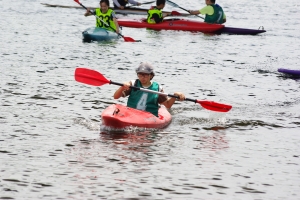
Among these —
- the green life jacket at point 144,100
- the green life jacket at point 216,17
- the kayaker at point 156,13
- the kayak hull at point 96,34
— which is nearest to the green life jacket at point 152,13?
the kayaker at point 156,13

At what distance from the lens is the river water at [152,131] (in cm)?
825

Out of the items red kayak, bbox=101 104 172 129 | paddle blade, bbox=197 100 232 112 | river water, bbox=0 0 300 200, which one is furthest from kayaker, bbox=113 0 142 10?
red kayak, bbox=101 104 172 129

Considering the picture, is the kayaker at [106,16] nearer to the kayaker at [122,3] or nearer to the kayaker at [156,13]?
the kayaker at [156,13]

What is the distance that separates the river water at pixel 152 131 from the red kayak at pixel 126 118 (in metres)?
0.14

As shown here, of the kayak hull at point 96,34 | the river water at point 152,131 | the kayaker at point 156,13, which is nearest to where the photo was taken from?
the river water at point 152,131

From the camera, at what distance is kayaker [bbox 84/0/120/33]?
2042 centimetres

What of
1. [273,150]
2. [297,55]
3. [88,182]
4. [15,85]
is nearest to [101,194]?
[88,182]

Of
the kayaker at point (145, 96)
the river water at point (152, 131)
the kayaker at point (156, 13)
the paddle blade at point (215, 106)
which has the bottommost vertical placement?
the river water at point (152, 131)

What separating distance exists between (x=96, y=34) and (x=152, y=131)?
34.5 feet

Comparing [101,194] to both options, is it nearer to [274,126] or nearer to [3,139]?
[3,139]

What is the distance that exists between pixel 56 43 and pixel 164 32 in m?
4.63

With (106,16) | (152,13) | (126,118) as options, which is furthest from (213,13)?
(126,118)

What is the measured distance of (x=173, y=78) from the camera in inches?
633

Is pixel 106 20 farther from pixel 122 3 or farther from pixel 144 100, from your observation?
pixel 144 100
